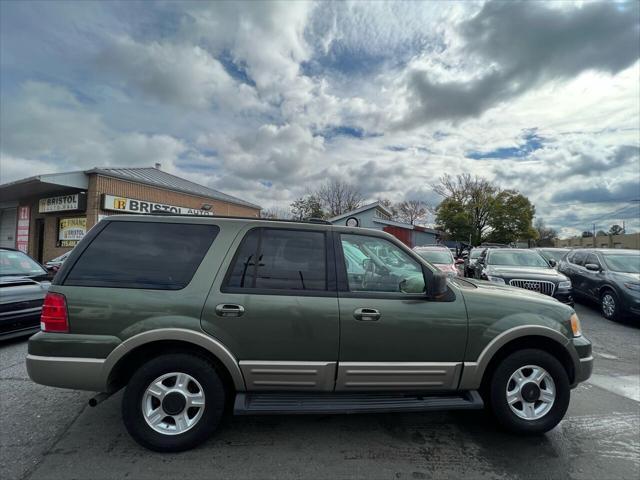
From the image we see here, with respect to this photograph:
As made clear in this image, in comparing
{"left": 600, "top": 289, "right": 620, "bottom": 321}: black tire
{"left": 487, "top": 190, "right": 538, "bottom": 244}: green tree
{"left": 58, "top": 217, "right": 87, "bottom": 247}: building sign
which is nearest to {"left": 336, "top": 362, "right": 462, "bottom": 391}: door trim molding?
{"left": 600, "top": 289, "right": 620, "bottom": 321}: black tire

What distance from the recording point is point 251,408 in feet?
8.97

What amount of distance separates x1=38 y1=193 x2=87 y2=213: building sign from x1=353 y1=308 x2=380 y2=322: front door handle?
20.1 meters

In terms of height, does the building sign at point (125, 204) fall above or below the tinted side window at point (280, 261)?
above

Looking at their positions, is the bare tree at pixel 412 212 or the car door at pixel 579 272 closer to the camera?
the car door at pixel 579 272

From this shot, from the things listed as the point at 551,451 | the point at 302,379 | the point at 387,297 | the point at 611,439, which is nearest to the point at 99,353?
the point at 302,379

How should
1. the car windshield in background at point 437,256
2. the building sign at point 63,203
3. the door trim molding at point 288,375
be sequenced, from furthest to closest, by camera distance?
the building sign at point 63,203 → the car windshield in background at point 437,256 → the door trim molding at point 288,375

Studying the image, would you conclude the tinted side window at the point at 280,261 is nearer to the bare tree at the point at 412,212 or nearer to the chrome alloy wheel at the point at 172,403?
the chrome alloy wheel at the point at 172,403

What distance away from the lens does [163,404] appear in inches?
110

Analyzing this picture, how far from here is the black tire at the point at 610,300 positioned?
26.7 ft

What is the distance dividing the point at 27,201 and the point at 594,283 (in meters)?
28.8

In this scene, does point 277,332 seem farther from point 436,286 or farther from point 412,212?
point 412,212

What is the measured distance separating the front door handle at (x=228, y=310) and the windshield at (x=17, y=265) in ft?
18.8

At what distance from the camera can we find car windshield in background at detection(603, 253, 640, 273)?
849 cm

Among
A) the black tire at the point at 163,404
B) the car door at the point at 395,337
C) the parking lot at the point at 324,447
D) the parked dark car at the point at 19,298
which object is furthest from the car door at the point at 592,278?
the parked dark car at the point at 19,298
